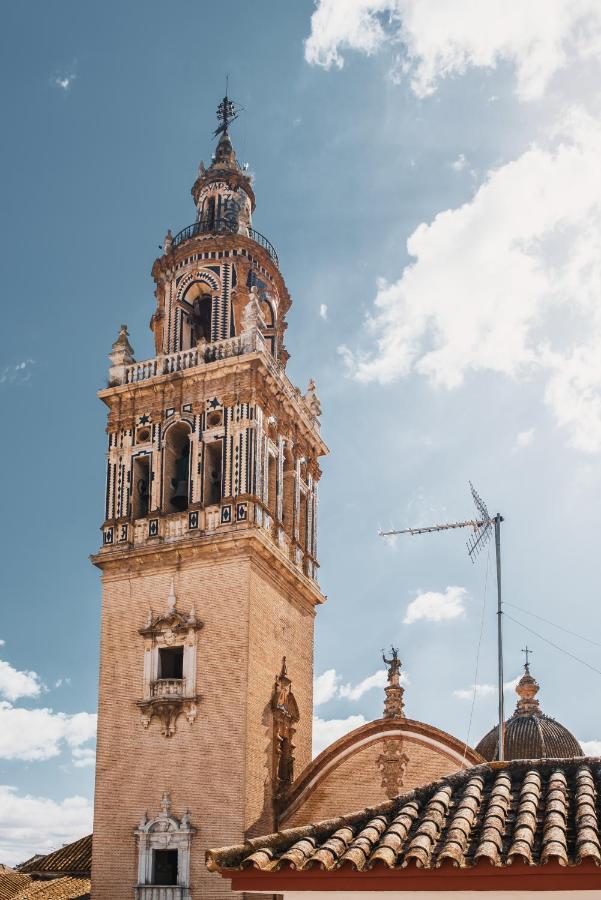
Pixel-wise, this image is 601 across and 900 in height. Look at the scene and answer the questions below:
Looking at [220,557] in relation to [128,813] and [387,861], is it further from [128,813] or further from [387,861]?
[387,861]

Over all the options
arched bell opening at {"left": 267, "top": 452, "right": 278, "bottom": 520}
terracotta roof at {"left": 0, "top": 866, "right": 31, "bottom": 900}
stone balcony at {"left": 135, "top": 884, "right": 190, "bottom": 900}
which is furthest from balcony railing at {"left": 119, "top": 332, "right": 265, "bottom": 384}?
terracotta roof at {"left": 0, "top": 866, "right": 31, "bottom": 900}

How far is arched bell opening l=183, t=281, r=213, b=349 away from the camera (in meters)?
28.4

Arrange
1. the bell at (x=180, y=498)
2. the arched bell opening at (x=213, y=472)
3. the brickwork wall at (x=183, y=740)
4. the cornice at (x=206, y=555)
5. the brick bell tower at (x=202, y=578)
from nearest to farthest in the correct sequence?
1. the brickwork wall at (x=183, y=740)
2. the brick bell tower at (x=202, y=578)
3. the cornice at (x=206, y=555)
4. the arched bell opening at (x=213, y=472)
5. the bell at (x=180, y=498)

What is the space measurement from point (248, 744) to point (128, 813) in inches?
121

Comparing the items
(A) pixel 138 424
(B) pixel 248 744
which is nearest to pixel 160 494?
(A) pixel 138 424

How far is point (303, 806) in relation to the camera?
22984mm

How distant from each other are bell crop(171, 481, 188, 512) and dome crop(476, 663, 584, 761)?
1262 cm

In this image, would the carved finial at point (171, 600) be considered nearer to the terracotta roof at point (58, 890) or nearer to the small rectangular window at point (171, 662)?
the small rectangular window at point (171, 662)

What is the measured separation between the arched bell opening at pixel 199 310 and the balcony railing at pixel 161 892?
45.1 ft

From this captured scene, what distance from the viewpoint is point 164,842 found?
21.6 meters

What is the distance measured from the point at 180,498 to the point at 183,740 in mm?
6272

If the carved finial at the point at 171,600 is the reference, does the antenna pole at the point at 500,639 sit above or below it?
below

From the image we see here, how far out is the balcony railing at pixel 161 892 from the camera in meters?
21.0

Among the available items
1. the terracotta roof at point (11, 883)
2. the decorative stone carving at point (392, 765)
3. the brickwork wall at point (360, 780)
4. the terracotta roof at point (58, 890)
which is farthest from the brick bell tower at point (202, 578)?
the terracotta roof at point (11, 883)
